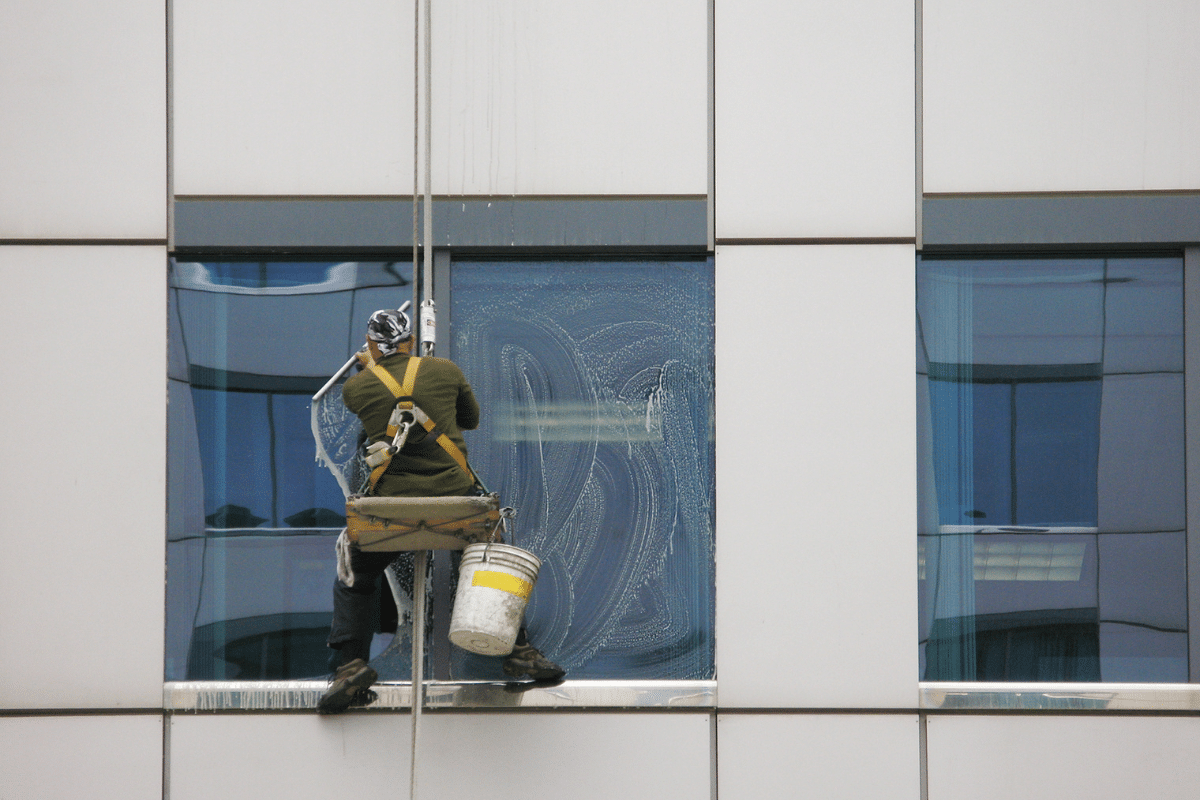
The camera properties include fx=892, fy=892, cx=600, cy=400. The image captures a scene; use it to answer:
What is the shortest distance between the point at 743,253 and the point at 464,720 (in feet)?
8.76

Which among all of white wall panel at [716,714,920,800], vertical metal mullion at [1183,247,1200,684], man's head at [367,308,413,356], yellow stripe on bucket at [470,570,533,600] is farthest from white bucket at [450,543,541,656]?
vertical metal mullion at [1183,247,1200,684]

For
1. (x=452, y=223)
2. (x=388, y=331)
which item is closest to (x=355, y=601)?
(x=388, y=331)

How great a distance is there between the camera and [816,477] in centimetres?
437

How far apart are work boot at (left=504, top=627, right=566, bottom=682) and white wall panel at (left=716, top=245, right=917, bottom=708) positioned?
817mm

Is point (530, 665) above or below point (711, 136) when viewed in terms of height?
below

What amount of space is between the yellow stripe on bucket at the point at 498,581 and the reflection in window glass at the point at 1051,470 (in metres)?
2.07

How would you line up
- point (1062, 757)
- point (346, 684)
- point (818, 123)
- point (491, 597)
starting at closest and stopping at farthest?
point (491, 597) → point (346, 684) → point (1062, 757) → point (818, 123)

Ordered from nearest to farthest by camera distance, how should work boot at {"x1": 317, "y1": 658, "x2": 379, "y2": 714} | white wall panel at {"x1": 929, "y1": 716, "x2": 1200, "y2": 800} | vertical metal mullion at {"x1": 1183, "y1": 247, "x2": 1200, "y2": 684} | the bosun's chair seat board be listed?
the bosun's chair seat board < work boot at {"x1": 317, "y1": 658, "x2": 379, "y2": 714} < white wall panel at {"x1": 929, "y1": 716, "x2": 1200, "y2": 800} < vertical metal mullion at {"x1": 1183, "y1": 247, "x2": 1200, "y2": 684}

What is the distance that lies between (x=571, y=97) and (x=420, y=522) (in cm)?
223

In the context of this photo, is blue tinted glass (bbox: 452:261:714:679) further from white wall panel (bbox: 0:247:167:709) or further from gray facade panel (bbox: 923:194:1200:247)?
white wall panel (bbox: 0:247:167:709)

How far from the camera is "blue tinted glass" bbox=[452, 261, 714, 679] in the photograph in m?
4.48

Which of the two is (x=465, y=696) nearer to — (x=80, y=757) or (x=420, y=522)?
(x=420, y=522)

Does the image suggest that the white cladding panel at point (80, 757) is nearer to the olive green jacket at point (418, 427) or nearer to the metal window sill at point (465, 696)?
the metal window sill at point (465, 696)

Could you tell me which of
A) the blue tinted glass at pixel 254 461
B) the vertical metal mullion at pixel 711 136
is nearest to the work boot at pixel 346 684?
the blue tinted glass at pixel 254 461
